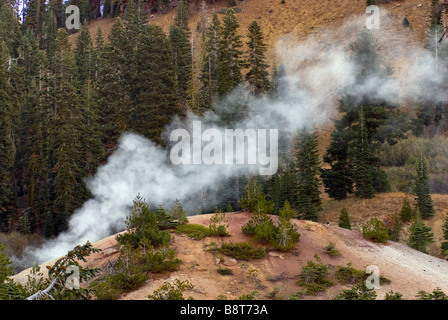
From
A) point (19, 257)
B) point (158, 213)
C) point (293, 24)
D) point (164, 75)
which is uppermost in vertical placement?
point (293, 24)

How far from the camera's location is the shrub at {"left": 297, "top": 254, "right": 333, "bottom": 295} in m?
10.7

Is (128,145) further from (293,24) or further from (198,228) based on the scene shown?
(293,24)

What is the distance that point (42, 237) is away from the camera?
31406mm

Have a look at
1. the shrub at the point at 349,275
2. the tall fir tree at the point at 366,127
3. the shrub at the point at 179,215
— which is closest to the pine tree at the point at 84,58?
the tall fir tree at the point at 366,127

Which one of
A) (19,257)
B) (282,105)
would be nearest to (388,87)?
(282,105)

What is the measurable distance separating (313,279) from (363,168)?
16.5 metres

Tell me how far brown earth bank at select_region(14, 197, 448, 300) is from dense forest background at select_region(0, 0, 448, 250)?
866 cm

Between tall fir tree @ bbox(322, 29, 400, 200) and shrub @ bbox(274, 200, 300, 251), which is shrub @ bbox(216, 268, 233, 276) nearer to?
shrub @ bbox(274, 200, 300, 251)

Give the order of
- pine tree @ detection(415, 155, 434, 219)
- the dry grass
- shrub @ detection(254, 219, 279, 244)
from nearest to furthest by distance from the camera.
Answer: shrub @ detection(254, 219, 279, 244), the dry grass, pine tree @ detection(415, 155, 434, 219)

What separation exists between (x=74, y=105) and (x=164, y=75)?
27.6ft

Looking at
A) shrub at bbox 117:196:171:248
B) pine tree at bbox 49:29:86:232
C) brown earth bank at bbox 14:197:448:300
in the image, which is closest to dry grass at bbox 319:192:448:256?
brown earth bank at bbox 14:197:448:300

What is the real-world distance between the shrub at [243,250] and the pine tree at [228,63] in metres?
21.8

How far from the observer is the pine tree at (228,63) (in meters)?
33.6
